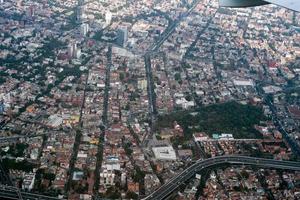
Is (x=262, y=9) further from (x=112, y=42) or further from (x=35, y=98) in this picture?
(x=35, y=98)

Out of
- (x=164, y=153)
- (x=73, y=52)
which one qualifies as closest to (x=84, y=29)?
(x=73, y=52)

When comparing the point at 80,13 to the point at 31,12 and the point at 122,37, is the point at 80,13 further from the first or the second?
the point at 122,37

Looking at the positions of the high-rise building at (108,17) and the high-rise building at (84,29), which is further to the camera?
the high-rise building at (108,17)

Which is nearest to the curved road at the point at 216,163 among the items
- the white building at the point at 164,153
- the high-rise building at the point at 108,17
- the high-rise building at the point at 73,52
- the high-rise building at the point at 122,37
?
the white building at the point at 164,153

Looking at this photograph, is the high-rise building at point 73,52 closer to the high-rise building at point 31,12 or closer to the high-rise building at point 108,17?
the high-rise building at point 108,17

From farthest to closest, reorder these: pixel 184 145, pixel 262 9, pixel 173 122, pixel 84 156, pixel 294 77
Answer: pixel 262 9, pixel 294 77, pixel 173 122, pixel 184 145, pixel 84 156

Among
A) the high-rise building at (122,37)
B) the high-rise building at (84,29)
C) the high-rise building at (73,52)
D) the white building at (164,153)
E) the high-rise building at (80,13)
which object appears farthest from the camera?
the high-rise building at (80,13)

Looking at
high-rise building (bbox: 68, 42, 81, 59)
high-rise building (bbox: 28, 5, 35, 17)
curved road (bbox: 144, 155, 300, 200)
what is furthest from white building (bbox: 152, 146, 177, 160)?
high-rise building (bbox: 28, 5, 35, 17)

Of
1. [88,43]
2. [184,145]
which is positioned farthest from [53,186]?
[88,43]
